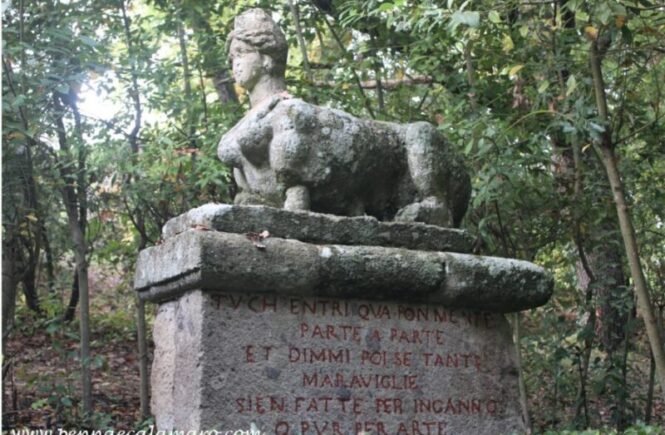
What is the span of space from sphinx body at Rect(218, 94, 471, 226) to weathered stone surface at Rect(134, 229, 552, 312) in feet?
1.43

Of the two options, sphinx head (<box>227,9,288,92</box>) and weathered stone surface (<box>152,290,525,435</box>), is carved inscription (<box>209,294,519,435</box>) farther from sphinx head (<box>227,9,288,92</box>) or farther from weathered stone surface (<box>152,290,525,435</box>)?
sphinx head (<box>227,9,288,92</box>)

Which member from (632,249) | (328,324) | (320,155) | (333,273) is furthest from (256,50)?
(632,249)

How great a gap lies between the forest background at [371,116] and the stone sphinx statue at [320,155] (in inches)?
→ 51.5

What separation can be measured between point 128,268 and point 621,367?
5049mm

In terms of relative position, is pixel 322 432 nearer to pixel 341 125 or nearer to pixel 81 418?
pixel 341 125

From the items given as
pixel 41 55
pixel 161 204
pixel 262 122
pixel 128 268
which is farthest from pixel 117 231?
pixel 262 122

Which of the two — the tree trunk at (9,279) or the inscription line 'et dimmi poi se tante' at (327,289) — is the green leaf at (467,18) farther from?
the tree trunk at (9,279)

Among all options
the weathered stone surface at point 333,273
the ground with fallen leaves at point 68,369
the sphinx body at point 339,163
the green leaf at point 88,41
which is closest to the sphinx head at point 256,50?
the sphinx body at point 339,163

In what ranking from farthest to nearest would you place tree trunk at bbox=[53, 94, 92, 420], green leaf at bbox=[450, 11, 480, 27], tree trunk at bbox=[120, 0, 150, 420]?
tree trunk at bbox=[120, 0, 150, 420] → tree trunk at bbox=[53, 94, 92, 420] → green leaf at bbox=[450, 11, 480, 27]

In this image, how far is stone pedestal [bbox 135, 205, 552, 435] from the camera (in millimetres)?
4727

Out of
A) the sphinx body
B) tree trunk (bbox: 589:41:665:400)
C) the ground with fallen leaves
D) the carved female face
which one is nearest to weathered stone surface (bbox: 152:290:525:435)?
the sphinx body

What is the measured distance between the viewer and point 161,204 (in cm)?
889

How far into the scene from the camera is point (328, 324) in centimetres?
505

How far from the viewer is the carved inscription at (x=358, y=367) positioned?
477 cm
